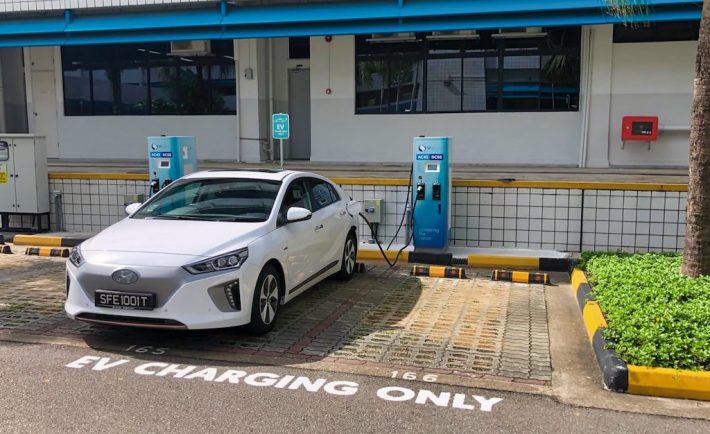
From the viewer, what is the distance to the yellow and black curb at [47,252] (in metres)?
9.74

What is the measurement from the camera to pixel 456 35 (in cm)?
1530

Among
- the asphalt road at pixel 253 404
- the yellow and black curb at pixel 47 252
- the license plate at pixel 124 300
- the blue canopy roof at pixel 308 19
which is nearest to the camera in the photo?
the asphalt road at pixel 253 404

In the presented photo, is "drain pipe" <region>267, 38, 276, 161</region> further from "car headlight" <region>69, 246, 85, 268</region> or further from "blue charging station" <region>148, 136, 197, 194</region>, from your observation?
"car headlight" <region>69, 246, 85, 268</region>

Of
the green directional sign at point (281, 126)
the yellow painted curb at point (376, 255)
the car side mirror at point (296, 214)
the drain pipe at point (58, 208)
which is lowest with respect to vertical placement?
the yellow painted curb at point (376, 255)

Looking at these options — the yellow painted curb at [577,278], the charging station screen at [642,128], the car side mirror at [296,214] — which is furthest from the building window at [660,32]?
the car side mirror at [296,214]

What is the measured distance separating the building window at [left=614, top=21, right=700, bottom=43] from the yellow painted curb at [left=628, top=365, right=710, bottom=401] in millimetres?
11503

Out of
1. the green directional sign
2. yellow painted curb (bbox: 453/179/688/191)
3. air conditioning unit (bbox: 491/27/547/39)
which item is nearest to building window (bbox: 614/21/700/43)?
air conditioning unit (bbox: 491/27/547/39)

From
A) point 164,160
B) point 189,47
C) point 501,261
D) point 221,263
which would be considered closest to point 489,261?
point 501,261

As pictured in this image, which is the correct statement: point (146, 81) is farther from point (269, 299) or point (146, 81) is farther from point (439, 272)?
point (269, 299)

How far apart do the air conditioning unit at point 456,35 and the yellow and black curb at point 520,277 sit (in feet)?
27.7

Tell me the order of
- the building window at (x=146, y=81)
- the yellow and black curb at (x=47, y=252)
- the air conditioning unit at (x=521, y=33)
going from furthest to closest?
1. the building window at (x=146, y=81)
2. the air conditioning unit at (x=521, y=33)
3. the yellow and black curb at (x=47, y=252)

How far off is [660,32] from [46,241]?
1342cm

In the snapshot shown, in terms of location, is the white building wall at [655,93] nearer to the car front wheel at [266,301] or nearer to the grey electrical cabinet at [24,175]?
the car front wheel at [266,301]

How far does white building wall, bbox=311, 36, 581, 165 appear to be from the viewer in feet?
49.8
